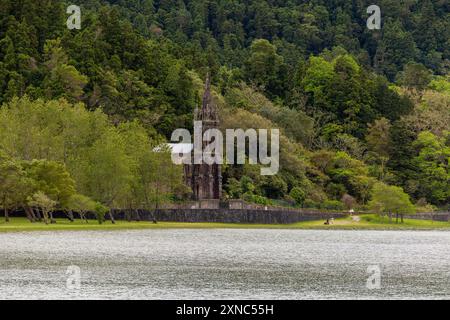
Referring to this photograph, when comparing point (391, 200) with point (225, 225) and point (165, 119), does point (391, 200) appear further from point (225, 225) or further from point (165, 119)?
point (165, 119)

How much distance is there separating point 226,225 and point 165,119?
4198 centimetres

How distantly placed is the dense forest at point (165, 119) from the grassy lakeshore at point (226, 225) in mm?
2037

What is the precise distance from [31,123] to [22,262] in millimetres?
52696

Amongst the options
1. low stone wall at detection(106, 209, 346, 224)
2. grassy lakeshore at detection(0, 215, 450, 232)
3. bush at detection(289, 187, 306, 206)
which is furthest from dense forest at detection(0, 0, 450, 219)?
grassy lakeshore at detection(0, 215, 450, 232)

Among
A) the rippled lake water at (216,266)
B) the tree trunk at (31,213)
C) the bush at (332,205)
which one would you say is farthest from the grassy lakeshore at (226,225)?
the bush at (332,205)

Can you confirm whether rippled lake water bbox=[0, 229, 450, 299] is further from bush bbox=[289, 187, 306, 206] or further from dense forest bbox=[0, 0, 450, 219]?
bush bbox=[289, 187, 306, 206]

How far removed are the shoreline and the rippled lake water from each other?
133 inches

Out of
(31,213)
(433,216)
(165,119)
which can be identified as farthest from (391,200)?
(31,213)

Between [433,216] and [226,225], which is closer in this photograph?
[226,225]

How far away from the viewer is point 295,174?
157125 mm

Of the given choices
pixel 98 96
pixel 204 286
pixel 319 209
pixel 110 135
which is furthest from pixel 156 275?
pixel 98 96

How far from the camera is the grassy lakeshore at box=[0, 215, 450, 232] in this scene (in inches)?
4397

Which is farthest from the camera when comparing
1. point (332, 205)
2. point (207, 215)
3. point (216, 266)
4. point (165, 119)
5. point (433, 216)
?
point (165, 119)

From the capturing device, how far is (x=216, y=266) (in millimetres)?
76688
